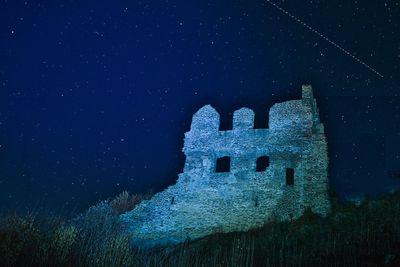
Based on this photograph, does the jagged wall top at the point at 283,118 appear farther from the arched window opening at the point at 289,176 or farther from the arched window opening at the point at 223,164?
the arched window opening at the point at 289,176

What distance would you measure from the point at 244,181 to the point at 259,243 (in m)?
4.78

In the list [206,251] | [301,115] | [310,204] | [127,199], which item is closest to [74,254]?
[206,251]

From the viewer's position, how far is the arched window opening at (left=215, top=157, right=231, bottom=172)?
2216cm

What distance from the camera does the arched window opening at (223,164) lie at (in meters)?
22.2

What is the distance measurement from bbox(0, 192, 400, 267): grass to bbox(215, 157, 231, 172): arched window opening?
3956mm

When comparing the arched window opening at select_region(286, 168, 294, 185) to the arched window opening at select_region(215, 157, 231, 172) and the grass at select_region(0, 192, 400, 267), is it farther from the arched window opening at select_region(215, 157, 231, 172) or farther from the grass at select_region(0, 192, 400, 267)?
the arched window opening at select_region(215, 157, 231, 172)

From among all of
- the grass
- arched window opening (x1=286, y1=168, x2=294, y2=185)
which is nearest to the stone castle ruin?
arched window opening (x1=286, y1=168, x2=294, y2=185)

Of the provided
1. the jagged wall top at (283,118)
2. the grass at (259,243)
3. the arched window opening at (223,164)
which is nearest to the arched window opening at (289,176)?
the grass at (259,243)

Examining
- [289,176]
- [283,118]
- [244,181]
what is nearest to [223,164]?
[244,181]

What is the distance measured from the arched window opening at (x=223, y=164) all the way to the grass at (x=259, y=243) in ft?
13.0

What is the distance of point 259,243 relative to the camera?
16656mm

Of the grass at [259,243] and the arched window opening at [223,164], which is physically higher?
the arched window opening at [223,164]

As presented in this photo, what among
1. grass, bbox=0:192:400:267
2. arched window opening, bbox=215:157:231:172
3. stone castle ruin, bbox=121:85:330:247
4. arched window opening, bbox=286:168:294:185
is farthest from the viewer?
arched window opening, bbox=215:157:231:172

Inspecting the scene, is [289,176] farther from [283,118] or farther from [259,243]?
[259,243]
